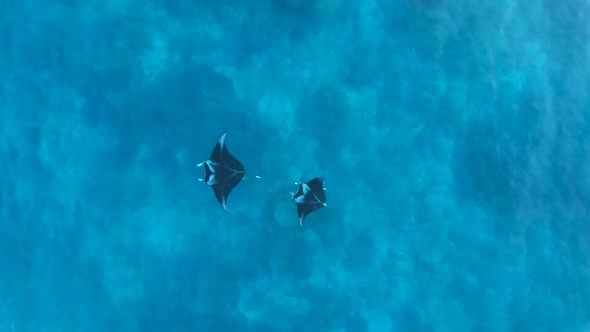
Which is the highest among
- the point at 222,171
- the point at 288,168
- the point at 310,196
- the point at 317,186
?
the point at 288,168

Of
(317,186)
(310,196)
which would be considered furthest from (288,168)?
(310,196)

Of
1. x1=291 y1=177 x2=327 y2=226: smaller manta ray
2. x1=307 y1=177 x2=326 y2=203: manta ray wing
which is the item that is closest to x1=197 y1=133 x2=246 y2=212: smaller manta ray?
x1=291 y1=177 x2=327 y2=226: smaller manta ray

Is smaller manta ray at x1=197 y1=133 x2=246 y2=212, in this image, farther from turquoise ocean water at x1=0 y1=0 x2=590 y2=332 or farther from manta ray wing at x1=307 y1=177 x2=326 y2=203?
manta ray wing at x1=307 y1=177 x2=326 y2=203

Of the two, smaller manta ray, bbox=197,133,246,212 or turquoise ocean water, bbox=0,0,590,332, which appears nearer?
smaller manta ray, bbox=197,133,246,212

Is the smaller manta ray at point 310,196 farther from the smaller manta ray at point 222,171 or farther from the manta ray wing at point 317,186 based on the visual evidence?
the smaller manta ray at point 222,171

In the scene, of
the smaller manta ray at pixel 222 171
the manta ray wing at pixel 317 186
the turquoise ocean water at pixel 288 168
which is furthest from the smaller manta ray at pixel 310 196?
the smaller manta ray at pixel 222 171

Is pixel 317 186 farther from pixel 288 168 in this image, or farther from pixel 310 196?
pixel 288 168

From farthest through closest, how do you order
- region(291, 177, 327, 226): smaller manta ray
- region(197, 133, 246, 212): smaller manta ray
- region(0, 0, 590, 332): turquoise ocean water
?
region(0, 0, 590, 332): turquoise ocean water < region(291, 177, 327, 226): smaller manta ray < region(197, 133, 246, 212): smaller manta ray

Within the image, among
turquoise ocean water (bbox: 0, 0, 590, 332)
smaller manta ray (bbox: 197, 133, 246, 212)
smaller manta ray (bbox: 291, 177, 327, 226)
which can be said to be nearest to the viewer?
smaller manta ray (bbox: 197, 133, 246, 212)
